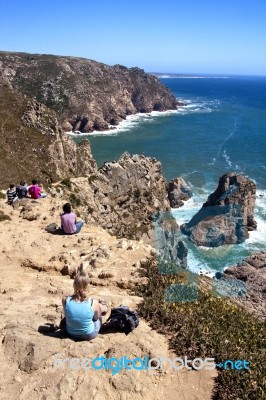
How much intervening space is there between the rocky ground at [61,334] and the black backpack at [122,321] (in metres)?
0.17

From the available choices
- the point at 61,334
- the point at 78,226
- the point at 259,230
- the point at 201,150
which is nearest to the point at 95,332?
the point at 61,334

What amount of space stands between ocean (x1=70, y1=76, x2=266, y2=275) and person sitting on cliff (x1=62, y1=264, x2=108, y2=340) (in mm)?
38492

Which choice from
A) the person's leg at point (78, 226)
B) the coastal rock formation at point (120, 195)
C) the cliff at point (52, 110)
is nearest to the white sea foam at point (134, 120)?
the cliff at point (52, 110)

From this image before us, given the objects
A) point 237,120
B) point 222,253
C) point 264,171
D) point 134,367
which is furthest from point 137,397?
point 237,120

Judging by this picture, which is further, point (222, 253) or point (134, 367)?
point (222, 253)

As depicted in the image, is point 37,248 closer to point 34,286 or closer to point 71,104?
point 34,286

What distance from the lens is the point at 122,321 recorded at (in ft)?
32.5

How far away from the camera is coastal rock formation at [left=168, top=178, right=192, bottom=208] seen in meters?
73.5

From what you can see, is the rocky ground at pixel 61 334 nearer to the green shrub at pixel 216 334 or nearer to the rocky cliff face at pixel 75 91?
the green shrub at pixel 216 334

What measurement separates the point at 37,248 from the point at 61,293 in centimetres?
380

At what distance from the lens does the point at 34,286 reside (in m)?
12.9

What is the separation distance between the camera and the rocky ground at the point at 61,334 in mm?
8352

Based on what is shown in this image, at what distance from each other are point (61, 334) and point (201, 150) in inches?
4269

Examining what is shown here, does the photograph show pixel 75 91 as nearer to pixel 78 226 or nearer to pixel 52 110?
pixel 52 110
